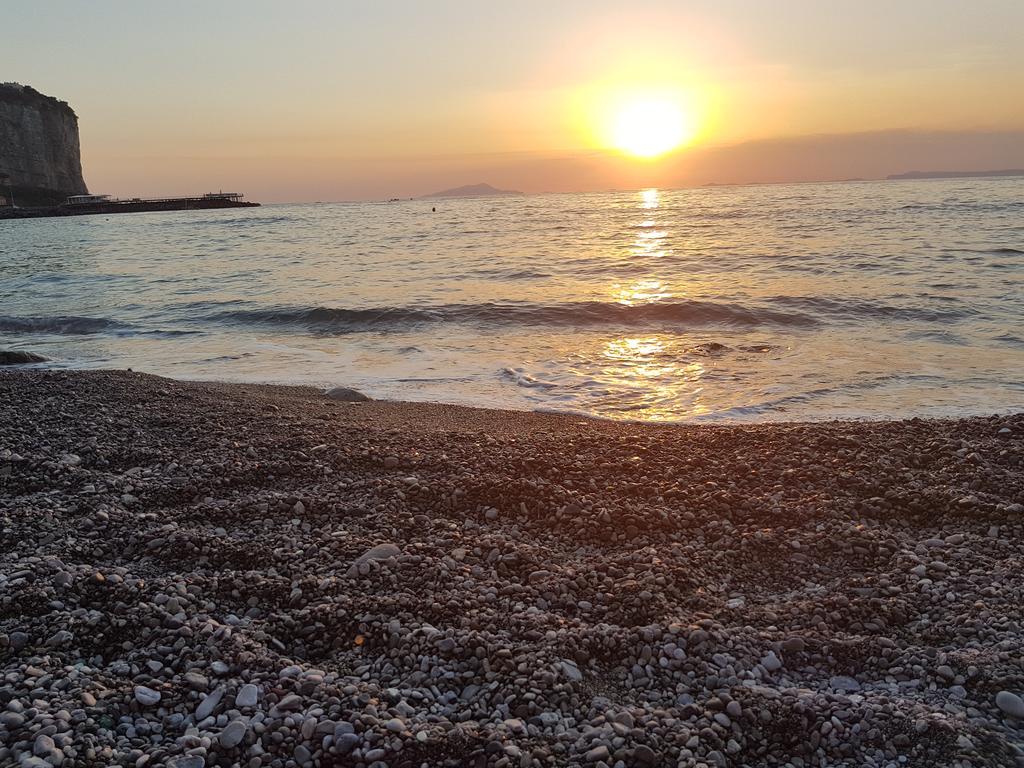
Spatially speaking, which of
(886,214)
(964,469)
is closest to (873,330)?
(964,469)

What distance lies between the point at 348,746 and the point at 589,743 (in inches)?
35.7

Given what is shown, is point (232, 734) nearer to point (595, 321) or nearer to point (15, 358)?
point (15, 358)

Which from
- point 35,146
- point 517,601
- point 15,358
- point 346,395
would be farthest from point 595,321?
point 35,146

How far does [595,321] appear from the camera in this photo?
1427cm

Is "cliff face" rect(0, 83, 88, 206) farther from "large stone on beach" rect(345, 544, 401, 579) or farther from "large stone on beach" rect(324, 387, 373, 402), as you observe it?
"large stone on beach" rect(345, 544, 401, 579)

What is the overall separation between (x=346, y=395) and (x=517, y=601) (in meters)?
5.69

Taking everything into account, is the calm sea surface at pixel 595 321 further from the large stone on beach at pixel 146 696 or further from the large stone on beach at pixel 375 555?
the large stone on beach at pixel 146 696

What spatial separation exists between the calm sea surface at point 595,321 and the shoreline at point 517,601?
291 centimetres

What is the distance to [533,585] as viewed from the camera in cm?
373

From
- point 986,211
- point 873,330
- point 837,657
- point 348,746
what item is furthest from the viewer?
point 986,211

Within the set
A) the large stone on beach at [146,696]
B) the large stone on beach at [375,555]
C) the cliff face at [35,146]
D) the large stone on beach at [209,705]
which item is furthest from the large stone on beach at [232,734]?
the cliff face at [35,146]

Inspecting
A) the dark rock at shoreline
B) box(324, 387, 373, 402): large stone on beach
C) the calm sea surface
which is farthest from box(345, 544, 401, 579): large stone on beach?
the dark rock at shoreline

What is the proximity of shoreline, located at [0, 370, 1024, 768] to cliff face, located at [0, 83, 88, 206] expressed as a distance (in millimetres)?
121451

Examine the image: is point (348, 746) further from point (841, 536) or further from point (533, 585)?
point (841, 536)
